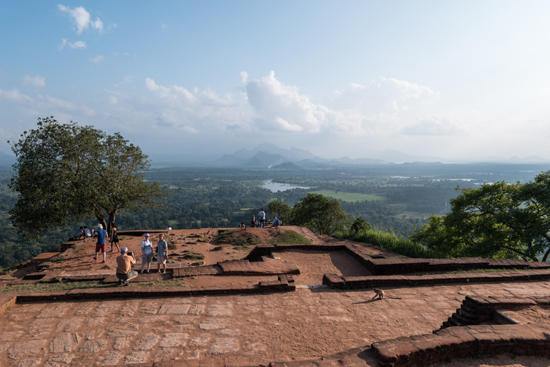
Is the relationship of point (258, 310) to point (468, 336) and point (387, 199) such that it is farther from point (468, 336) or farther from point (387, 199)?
point (387, 199)

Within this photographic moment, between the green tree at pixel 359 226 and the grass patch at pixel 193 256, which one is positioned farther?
the green tree at pixel 359 226

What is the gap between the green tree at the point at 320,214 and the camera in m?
28.3

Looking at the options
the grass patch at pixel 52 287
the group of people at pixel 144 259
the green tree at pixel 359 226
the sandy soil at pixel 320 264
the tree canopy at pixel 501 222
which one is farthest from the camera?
the green tree at pixel 359 226

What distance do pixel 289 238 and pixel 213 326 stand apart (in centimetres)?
1035

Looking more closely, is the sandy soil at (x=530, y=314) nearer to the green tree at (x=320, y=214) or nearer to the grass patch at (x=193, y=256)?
the grass patch at (x=193, y=256)

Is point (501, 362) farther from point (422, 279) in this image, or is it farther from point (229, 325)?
point (229, 325)

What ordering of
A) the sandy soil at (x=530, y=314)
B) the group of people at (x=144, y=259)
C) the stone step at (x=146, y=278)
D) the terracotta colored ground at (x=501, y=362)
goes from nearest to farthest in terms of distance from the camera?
the terracotta colored ground at (x=501, y=362), the sandy soil at (x=530, y=314), the group of people at (x=144, y=259), the stone step at (x=146, y=278)

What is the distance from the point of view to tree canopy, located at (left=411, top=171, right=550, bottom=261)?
50.8 ft

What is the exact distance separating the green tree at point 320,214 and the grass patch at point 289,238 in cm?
1318

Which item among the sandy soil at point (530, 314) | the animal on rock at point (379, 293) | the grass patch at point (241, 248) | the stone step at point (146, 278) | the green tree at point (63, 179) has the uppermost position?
the green tree at point (63, 179)

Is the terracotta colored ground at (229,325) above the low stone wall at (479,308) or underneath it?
underneath

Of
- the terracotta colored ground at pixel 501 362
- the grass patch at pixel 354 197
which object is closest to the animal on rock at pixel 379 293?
the terracotta colored ground at pixel 501 362

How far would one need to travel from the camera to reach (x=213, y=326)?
496cm

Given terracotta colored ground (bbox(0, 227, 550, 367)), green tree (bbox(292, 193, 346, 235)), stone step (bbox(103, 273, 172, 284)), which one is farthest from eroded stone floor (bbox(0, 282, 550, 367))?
green tree (bbox(292, 193, 346, 235))
